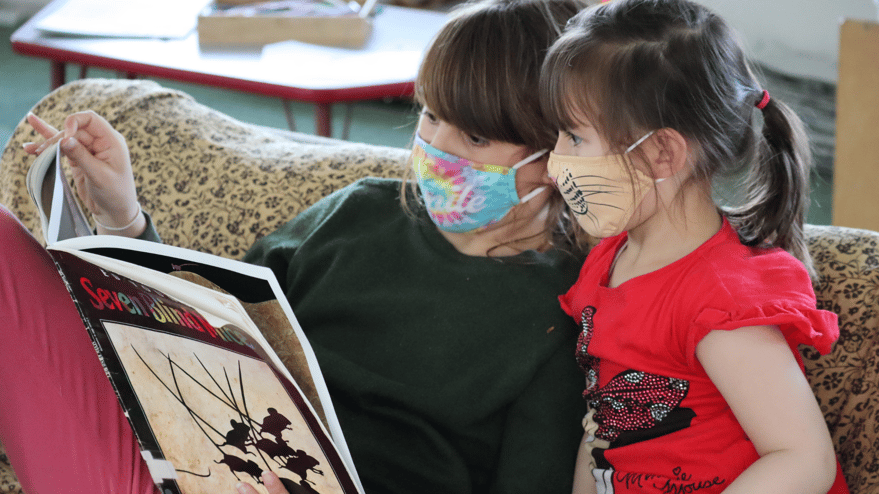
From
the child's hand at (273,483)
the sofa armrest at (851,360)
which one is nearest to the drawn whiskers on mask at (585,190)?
the sofa armrest at (851,360)

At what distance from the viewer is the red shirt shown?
0.85 m

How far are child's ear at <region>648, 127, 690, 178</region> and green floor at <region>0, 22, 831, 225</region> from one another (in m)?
2.70

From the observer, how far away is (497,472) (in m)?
1.09

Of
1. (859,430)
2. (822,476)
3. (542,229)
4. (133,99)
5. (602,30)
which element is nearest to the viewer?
(822,476)

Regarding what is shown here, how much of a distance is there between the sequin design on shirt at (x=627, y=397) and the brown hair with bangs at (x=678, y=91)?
20 cm

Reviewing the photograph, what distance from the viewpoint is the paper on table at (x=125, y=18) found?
8.00 feet

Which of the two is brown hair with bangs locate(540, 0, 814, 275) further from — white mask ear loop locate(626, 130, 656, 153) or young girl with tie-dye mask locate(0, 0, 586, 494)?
young girl with tie-dye mask locate(0, 0, 586, 494)

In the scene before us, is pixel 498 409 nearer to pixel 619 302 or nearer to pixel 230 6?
pixel 619 302

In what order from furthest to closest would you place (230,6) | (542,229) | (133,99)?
1. (230,6)
2. (133,99)
3. (542,229)

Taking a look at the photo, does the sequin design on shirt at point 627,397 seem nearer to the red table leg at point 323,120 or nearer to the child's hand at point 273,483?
the child's hand at point 273,483

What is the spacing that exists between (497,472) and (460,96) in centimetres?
51

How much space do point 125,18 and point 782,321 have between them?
2.36 m

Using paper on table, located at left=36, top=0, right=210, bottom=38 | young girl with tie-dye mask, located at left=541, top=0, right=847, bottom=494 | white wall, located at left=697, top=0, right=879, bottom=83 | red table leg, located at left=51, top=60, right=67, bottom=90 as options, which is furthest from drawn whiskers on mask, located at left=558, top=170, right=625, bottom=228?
white wall, located at left=697, top=0, right=879, bottom=83

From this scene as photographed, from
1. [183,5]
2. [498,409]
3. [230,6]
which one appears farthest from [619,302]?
[183,5]
